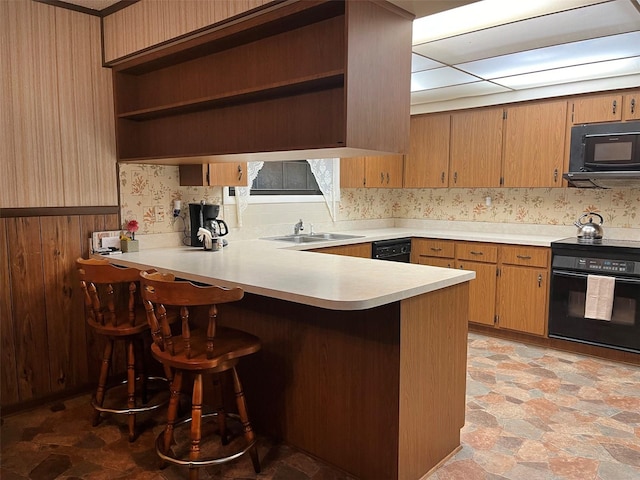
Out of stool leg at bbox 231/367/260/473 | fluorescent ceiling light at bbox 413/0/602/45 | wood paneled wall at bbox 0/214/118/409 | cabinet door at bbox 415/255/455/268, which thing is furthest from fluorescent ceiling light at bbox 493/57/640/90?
wood paneled wall at bbox 0/214/118/409

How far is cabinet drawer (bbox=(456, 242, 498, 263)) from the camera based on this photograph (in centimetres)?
441

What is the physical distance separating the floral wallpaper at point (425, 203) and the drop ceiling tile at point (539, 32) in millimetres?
1898

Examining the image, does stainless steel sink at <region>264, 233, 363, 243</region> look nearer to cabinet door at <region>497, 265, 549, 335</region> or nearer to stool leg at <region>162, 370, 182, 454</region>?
cabinet door at <region>497, 265, 549, 335</region>

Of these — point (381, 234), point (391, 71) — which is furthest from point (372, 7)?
point (381, 234)

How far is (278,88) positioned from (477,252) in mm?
2824

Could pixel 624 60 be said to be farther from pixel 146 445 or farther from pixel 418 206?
pixel 146 445

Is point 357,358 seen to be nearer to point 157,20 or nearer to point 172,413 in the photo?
point 172,413

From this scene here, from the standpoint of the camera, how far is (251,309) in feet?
8.65

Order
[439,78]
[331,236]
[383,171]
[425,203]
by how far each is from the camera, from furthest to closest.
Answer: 1. [425,203]
2. [383,171]
3. [331,236]
4. [439,78]

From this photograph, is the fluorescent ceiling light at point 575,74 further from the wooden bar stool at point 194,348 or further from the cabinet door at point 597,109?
the wooden bar stool at point 194,348

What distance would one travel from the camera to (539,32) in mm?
2848

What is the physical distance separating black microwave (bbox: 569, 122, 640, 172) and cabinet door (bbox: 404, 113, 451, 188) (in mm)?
Result: 1329

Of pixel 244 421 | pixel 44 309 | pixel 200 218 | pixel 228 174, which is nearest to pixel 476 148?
pixel 228 174

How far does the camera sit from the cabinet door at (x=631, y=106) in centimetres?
384
